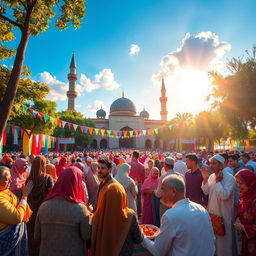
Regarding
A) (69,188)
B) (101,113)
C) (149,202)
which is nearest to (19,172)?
(69,188)

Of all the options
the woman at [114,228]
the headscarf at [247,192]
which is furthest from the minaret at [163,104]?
the woman at [114,228]

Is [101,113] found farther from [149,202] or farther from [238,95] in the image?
[149,202]

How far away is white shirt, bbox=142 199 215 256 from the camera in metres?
1.53

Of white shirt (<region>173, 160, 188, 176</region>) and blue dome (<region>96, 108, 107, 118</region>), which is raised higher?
blue dome (<region>96, 108, 107, 118</region>)

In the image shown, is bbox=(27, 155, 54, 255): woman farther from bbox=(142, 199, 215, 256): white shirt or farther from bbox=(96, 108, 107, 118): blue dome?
bbox=(96, 108, 107, 118): blue dome

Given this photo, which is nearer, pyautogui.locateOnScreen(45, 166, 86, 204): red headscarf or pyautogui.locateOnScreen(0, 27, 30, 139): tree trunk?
pyautogui.locateOnScreen(45, 166, 86, 204): red headscarf

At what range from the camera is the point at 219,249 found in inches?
117

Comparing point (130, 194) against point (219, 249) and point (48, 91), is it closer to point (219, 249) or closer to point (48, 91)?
point (219, 249)

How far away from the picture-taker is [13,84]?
442 centimetres

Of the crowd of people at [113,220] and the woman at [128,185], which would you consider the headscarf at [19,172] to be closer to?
the crowd of people at [113,220]

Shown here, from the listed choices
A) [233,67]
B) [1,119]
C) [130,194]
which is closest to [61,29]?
[1,119]

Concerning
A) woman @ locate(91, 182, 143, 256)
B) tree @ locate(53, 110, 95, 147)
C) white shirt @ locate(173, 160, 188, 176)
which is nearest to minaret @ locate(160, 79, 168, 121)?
tree @ locate(53, 110, 95, 147)

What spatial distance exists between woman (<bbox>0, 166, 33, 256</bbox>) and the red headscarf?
43cm

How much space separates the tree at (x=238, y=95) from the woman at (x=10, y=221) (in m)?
10.9
